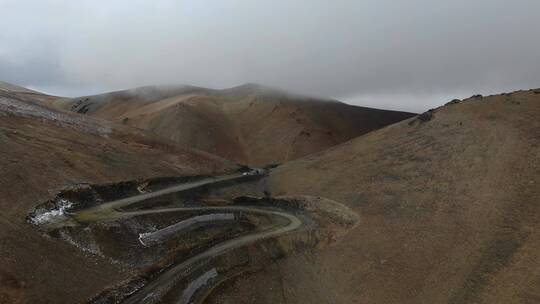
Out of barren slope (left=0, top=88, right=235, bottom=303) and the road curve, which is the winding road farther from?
barren slope (left=0, top=88, right=235, bottom=303)

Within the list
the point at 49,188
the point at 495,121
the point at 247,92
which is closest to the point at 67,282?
the point at 49,188

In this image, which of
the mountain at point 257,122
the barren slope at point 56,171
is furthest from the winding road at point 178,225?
the mountain at point 257,122

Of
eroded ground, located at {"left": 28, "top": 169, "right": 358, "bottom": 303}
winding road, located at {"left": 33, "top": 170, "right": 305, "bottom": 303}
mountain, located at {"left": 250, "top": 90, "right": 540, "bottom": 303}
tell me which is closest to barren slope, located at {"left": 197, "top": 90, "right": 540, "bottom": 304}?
mountain, located at {"left": 250, "top": 90, "right": 540, "bottom": 303}

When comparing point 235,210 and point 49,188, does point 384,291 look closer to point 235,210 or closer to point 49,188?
point 235,210

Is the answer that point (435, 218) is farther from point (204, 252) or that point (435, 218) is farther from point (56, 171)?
point (56, 171)

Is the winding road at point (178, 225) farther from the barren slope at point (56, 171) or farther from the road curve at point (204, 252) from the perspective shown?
the barren slope at point (56, 171)

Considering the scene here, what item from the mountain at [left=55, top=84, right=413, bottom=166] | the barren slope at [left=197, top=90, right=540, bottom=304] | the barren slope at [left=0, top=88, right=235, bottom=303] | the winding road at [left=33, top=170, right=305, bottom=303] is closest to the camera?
the barren slope at [left=0, top=88, right=235, bottom=303]
